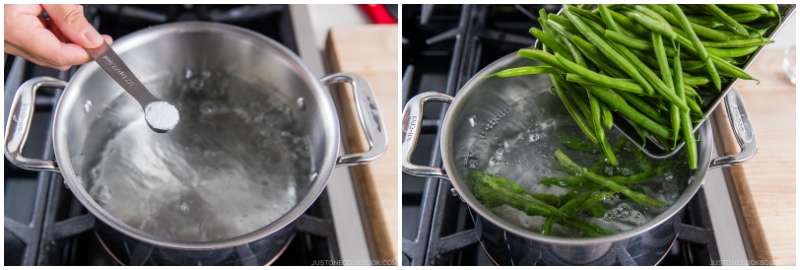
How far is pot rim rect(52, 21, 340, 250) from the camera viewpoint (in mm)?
950

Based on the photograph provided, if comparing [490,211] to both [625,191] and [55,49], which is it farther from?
[55,49]

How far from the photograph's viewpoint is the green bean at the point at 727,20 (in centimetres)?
100

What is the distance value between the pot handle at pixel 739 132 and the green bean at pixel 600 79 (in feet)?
0.55

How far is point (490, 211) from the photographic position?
3.37 feet

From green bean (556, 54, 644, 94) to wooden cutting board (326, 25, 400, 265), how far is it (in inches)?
15.2

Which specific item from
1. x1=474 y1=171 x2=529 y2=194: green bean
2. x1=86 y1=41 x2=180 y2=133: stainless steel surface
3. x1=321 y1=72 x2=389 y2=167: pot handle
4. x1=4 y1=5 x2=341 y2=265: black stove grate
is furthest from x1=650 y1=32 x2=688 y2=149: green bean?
x1=86 y1=41 x2=180 y2=133: stainless steel surface

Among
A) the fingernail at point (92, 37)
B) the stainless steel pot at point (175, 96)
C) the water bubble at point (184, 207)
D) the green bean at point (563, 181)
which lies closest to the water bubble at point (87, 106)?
the stainless steel pot at point (175, 96)

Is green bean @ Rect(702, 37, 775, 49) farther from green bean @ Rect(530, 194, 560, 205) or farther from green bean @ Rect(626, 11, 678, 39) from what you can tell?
green bean @ Rect(530, 194, 560, 205)

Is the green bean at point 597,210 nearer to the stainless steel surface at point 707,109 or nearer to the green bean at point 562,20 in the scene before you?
the stainless steel surface at point 707,109

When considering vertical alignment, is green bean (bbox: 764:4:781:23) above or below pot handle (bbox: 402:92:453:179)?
above

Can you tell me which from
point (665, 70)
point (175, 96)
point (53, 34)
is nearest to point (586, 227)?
point (665, 70)

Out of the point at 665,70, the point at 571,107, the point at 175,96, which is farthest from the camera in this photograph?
the point at 175,96

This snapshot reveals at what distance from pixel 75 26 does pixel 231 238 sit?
1.35 feet

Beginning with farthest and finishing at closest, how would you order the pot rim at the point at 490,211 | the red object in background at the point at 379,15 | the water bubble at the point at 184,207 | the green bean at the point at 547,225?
the red object in background at the point at 379,15 < the water bubble at the point at 184,207 < the green bean at the point at 547,225 < the pot rim at the point at 490,211
